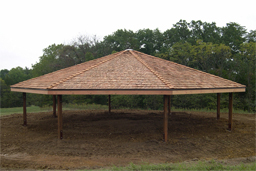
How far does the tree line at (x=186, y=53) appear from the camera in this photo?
21516 millimetres

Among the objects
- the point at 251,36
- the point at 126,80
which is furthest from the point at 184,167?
the point at 251,36

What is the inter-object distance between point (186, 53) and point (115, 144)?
1851cm

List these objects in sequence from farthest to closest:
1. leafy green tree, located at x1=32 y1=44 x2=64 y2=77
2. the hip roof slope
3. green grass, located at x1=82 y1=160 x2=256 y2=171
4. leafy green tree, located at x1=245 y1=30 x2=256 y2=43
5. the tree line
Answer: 1. leafy green tree, located at x1=32 y1=44 x2=64 y2=77
2. leafy green tree, located at x1=245 y1=30 x2=256 y2=43
3. the tree line
4. the hip roof slope
5. green grass, located at x1=82 y1=160 x2=256 y2=171

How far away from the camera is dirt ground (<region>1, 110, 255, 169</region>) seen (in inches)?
251

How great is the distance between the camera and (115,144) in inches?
308

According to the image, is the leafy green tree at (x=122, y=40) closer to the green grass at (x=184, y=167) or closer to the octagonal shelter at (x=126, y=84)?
the octagonal shelter at (x=126, y=84)

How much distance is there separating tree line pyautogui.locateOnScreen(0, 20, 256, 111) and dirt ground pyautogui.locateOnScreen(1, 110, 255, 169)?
11981 millimetres

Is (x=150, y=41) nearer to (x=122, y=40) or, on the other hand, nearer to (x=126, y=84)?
(x=122, y=40)

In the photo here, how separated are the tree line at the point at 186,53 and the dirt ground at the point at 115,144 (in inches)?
472

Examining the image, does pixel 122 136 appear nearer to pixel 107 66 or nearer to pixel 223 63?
pixel 107 66

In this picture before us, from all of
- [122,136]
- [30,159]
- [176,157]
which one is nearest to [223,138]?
[176,157]

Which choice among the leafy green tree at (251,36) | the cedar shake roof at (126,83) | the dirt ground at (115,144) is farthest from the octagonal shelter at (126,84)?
the leafy green tree at (251,36)

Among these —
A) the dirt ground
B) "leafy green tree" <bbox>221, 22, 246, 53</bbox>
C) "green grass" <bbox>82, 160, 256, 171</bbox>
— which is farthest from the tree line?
"green grass" <bbox>82, 160, 256, 171</bbox>

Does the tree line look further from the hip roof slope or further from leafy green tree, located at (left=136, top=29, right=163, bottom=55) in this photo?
the hip roof slope
